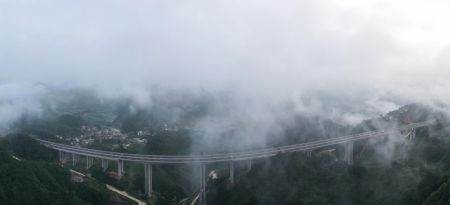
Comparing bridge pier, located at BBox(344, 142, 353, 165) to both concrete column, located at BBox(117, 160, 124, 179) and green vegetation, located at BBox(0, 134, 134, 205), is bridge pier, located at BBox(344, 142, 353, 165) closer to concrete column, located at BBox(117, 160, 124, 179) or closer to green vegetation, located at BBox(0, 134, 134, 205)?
green vegetation, located at BBox(0, 134, 134, 205)

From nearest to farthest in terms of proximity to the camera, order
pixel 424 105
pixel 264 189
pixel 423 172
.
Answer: pixel 423 172, pixel 264 189, pixel 424 105

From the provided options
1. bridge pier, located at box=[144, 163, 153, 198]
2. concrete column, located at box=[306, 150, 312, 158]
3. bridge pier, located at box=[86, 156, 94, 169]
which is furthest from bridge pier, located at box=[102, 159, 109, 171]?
concrete column, located at box=[306, 150, 312, 158]

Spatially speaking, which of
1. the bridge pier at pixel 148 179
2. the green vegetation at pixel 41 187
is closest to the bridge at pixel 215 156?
→ the bridge pier at pixel 148 179

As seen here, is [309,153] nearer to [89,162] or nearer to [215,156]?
[215,156]

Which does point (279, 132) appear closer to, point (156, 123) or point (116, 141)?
point (116, 141)

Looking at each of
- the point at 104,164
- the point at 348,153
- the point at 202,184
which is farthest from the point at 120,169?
the point at 348,153

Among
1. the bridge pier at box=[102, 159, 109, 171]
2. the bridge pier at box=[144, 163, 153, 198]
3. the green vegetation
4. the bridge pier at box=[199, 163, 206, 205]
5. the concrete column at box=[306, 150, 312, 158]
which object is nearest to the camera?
the green vegetation

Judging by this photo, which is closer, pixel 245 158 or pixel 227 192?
pixel 227 192

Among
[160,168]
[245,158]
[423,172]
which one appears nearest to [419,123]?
[423,172]
